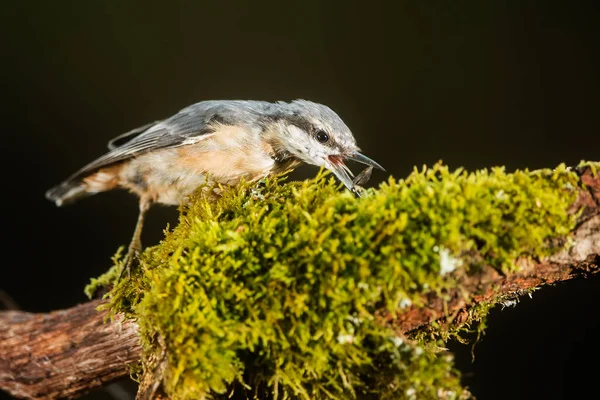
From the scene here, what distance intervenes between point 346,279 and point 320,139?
1.15 meters

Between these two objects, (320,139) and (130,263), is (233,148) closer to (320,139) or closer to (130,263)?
(320,139)

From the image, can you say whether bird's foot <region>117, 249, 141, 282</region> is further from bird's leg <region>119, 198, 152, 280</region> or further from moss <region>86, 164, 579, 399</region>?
moss <region>86, 164, 579, 399</region>

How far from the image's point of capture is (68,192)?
308 centimetres

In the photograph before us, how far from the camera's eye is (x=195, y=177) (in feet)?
7.66

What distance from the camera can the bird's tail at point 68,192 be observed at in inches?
119

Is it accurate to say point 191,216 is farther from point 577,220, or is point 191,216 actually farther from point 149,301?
point 577,220

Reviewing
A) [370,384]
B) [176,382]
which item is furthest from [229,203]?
[370,384]

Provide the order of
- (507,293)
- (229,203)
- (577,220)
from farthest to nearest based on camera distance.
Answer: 1. (229,203)
2. (507,293)
3. (577,220)

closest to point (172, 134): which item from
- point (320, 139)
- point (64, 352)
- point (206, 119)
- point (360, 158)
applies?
point (206, 119)

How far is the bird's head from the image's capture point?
7.43ft

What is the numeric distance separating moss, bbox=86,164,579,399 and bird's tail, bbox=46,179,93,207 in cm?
193

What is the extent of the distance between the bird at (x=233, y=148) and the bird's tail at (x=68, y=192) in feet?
1.74

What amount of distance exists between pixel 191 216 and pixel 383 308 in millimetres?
705

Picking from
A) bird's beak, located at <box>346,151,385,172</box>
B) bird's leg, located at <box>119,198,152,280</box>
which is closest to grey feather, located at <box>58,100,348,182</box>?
bird's beak, located at <box>346,151,385,172</box>
